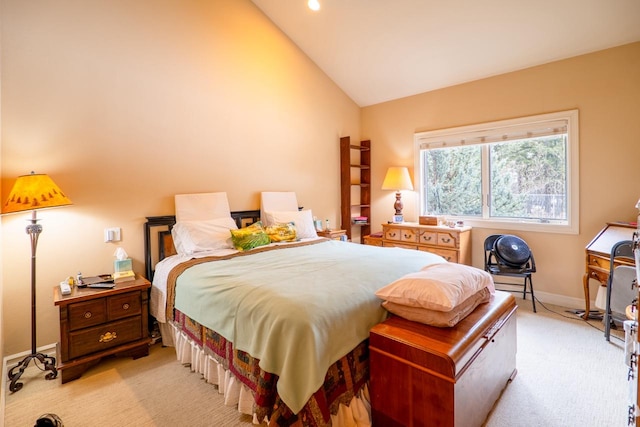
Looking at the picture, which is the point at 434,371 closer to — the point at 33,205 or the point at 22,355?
the point at 33,205

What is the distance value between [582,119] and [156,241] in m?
4.56

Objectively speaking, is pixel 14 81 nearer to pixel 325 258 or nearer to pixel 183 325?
pixel 183 325

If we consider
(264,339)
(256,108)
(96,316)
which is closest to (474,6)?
(256,108)

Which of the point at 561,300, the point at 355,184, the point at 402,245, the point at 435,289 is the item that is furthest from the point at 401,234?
the point at 435,289

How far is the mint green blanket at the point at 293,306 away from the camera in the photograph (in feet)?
4.80

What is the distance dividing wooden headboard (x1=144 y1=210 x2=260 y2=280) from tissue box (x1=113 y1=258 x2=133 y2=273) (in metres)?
0.28

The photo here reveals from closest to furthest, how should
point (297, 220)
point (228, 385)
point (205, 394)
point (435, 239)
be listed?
point (228, 385) → point (205, 394) → point (297, 220) → point (435, 239)

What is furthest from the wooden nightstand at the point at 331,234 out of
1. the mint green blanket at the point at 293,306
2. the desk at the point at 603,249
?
the desk at the point at 603,249

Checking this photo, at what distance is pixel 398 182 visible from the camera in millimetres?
4504

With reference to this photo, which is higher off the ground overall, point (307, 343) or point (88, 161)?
point (88, 161)

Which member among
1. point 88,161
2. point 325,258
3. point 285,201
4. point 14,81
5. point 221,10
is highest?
point 221,10

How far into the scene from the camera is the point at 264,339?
1601mm

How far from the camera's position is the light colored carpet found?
1.83m

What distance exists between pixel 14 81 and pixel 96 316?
6.09ft
